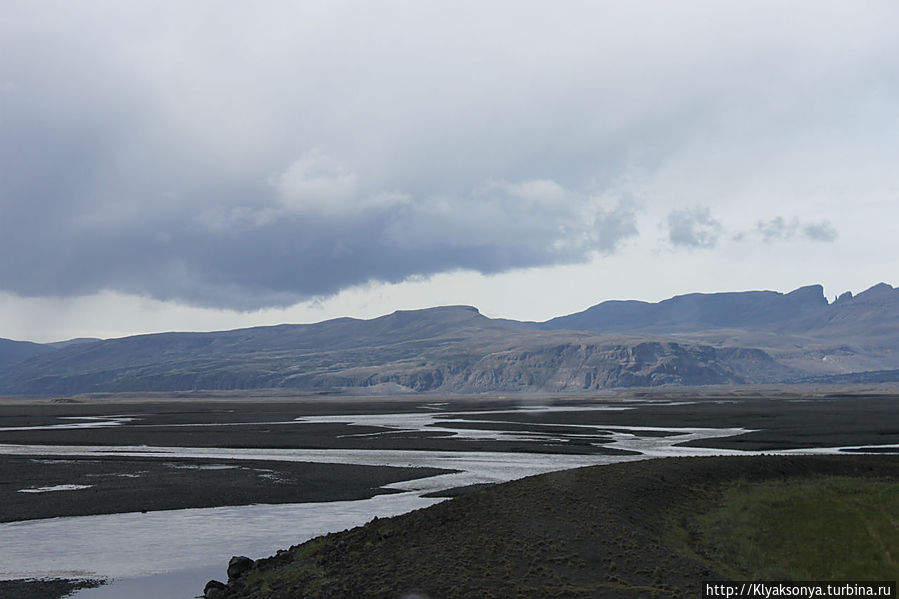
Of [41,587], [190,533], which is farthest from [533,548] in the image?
[190,533]

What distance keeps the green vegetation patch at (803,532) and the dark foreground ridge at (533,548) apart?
1.33ft

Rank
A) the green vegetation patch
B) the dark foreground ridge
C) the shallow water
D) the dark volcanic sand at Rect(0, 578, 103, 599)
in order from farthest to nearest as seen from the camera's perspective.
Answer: the shallow water, the dark volcanic sand at Rect(0, 578, 103, 599), the green vegetation patch, the dark foreground ridge

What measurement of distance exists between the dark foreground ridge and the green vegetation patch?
0.40m

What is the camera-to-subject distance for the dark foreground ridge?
76.7 ft

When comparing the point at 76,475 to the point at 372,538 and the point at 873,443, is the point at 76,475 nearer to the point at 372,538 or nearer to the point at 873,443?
the point at 372,538

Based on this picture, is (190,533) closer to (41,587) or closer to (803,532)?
(41,587)

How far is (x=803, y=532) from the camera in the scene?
2911cm

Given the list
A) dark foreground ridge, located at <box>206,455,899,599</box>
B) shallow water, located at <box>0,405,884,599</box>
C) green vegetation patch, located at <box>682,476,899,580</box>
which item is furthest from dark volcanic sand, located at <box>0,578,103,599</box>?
green vegetation patch, located at <box>682,476,899,580</box>

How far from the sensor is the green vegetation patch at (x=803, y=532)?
85.4 ft

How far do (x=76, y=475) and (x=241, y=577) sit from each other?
116 ft

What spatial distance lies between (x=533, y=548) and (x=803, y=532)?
10.8 m

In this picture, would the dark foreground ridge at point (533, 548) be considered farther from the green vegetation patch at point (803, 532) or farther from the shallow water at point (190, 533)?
the shallow water at point (190, 533)

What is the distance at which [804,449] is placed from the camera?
68938 mm

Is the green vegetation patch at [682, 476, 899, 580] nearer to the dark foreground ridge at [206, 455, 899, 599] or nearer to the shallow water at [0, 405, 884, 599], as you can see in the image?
the dark foreground ridge at [206, 455, 899, 599]
